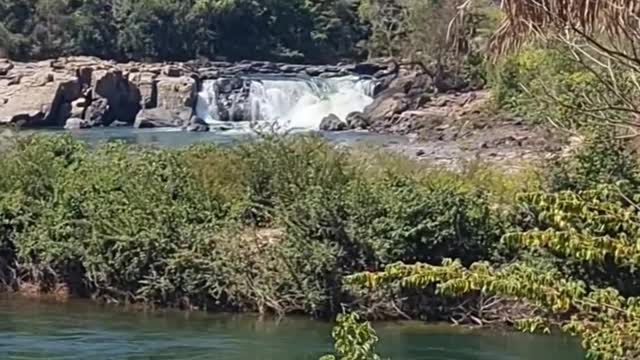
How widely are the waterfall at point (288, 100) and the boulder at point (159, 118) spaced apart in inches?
57.7

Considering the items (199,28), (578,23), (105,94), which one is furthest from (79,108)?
(578,23)

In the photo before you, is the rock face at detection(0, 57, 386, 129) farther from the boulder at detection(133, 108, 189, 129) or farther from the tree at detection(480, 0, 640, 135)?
the tree at detection(480, 0, 640, 135)

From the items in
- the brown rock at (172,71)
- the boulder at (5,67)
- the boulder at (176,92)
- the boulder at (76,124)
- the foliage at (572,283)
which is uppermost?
the foliage at (572,283)

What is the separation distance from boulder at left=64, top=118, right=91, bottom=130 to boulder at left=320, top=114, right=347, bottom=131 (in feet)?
32.3

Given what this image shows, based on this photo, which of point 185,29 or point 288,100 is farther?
point 185,29

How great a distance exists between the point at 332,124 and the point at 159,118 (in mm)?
7932

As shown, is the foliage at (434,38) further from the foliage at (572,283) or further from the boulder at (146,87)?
the foliage at (572,283)

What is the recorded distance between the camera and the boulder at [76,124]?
54.5 metres

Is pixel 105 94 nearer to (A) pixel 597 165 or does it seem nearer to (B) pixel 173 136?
(B) pixel 173 136

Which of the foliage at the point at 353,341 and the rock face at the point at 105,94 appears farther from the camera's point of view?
the rock face at the point at 105,94

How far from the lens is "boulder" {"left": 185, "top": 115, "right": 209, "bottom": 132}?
53.0 metres

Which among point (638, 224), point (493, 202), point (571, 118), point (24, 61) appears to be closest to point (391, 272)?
point (638, 224)

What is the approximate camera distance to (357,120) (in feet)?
173

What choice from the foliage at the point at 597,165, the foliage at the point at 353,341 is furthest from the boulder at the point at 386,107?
the foliage at the point at 353,341
